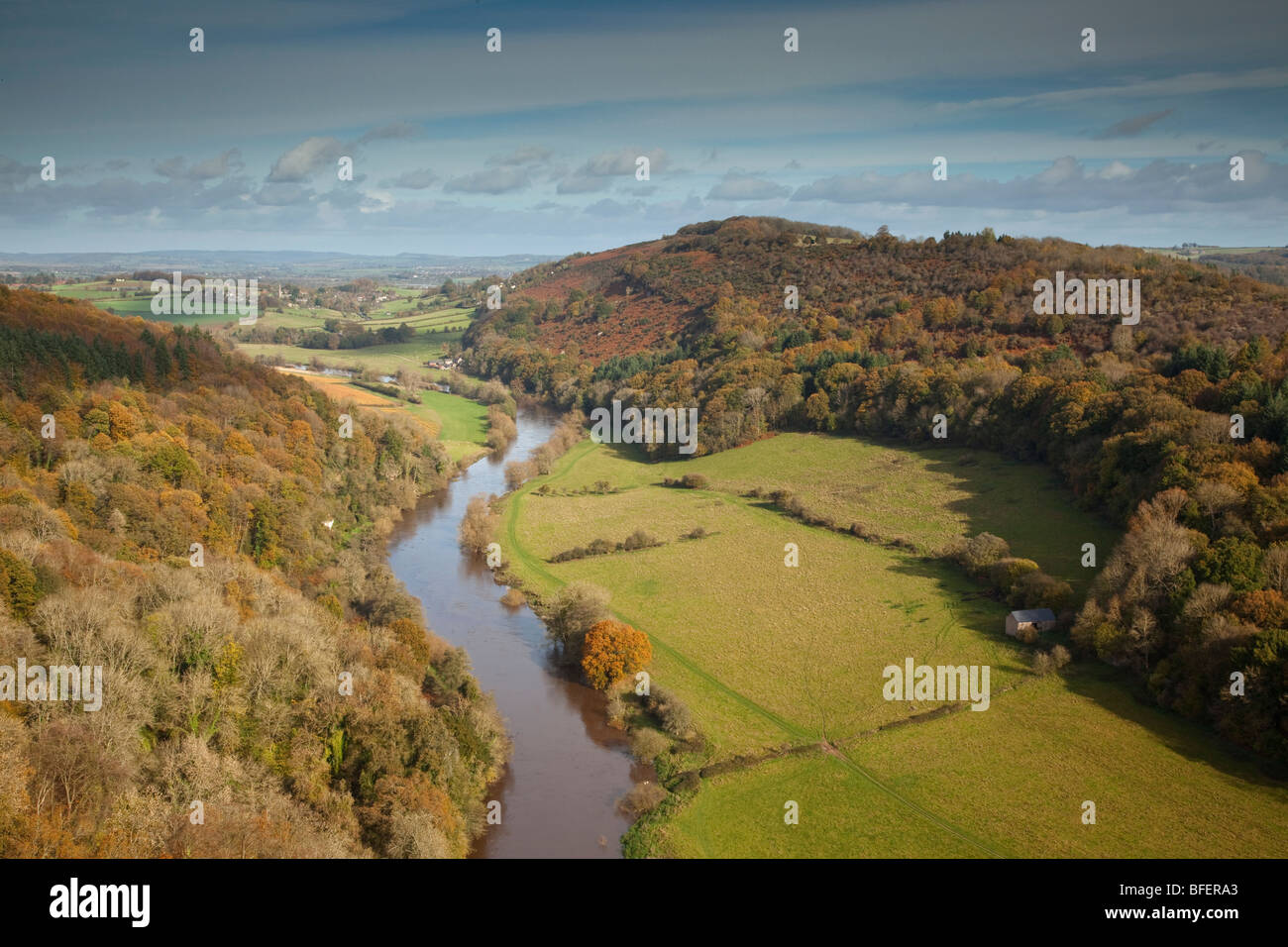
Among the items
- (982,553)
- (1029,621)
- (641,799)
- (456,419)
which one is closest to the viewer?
(641,799)

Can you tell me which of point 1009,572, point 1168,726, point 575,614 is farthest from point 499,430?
point 1168,726

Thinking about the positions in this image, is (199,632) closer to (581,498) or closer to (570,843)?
(570,843)

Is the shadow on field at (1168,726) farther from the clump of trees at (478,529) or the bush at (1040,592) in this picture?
the clump of trees at (478,529)

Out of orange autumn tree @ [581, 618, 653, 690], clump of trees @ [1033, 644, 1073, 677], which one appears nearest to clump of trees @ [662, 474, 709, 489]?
orange autumn tree @ [581, 618, 653, 690]

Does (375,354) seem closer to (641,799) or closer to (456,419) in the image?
(456,419)

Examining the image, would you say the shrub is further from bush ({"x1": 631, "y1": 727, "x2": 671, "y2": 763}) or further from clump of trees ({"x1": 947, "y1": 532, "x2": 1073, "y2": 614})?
bush ({"x1": 631, "y1": 727, "x2": 671, "y2": 763})

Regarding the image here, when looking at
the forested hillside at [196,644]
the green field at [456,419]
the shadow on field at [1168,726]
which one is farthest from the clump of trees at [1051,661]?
the green field at [456,419]
